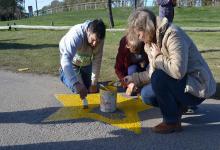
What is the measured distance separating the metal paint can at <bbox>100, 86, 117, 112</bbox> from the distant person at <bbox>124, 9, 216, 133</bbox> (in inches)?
26.8

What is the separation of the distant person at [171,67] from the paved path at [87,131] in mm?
264

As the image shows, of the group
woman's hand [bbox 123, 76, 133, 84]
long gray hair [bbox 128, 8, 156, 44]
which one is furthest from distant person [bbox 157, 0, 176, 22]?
long gray hair [bbox 128, 8, 156, 44]

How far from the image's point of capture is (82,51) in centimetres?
550

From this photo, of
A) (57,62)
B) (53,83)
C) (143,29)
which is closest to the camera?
(143,29)

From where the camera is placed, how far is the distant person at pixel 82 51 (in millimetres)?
4703

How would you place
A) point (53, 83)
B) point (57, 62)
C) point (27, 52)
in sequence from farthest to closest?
point (27, 52)
point (57, 62)
point (53, 83)

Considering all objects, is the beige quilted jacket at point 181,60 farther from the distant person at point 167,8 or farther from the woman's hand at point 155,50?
the distant person at point 167,8

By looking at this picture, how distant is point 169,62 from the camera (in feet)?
13.6

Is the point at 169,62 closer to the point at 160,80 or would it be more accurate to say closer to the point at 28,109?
the point at 160,80

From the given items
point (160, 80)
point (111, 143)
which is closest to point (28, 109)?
point (111, 143)

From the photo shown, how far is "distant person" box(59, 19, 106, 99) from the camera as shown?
4703 mm

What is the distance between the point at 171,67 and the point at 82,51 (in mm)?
1667

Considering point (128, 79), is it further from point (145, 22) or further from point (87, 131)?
point (145, 22)

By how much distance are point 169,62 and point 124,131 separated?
36.2 inches
